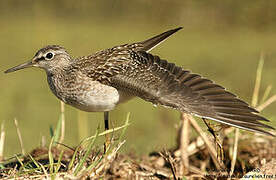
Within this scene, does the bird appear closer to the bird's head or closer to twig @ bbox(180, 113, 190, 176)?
the bird's head

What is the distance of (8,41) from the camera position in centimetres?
987

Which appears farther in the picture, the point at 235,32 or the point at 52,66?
the point at 235,32

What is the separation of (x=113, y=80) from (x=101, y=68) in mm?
272

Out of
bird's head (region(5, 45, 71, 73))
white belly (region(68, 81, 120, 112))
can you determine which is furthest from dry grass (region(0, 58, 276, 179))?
bird's head (region(5, 45, 71, 73))

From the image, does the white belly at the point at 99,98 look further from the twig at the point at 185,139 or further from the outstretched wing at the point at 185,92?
the twig at the point at 185,139

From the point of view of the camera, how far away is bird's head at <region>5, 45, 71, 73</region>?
523 cm

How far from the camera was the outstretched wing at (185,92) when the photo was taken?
4227 millimetres

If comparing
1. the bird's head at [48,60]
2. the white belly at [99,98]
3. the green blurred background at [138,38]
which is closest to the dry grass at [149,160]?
the white belly at [99,98]

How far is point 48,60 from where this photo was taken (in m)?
5.26

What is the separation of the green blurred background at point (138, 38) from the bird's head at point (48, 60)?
2.40m

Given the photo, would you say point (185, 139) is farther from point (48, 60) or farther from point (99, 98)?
point (48, 60)

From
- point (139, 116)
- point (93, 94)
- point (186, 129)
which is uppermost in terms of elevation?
point (93, 94)

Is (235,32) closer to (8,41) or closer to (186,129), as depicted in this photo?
(8,41)

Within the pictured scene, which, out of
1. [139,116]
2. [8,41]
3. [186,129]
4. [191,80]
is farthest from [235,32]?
[191,80]
